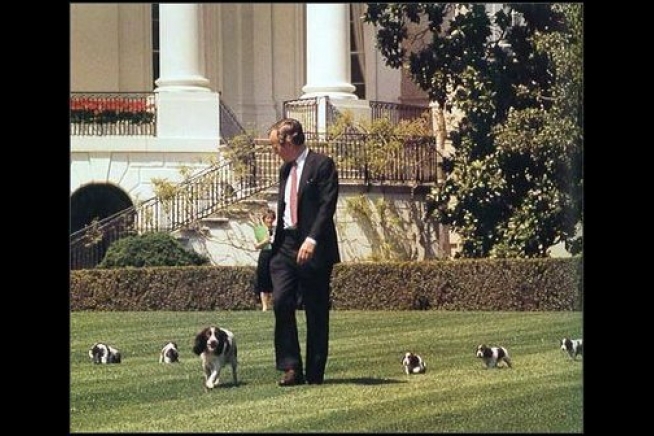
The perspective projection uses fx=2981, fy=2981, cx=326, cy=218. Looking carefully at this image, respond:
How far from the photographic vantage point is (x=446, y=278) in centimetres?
1655

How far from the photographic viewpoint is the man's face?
53.7 feet

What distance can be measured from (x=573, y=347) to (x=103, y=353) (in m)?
2.60

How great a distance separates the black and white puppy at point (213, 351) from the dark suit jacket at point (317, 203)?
0.56 metres

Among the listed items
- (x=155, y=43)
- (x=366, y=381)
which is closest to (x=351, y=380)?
(x=366, y=381)

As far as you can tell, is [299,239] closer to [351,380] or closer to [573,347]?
[351,380]

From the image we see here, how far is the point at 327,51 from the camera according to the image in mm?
16406

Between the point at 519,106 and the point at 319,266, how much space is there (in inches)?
56.3

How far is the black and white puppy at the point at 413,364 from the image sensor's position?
54.0 ft

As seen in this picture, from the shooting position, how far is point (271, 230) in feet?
54.1

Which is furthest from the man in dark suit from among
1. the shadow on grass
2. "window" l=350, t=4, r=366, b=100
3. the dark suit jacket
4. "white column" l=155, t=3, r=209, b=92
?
"white column" l=155, t=3, r=209, b=92
